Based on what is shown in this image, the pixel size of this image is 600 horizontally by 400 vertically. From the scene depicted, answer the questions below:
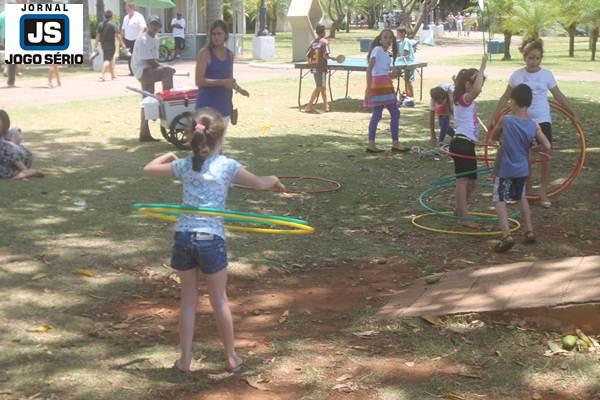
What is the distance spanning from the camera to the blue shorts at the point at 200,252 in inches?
200

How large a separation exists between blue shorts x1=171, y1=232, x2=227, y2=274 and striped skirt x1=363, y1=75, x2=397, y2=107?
27.6 ft

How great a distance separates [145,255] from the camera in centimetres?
777

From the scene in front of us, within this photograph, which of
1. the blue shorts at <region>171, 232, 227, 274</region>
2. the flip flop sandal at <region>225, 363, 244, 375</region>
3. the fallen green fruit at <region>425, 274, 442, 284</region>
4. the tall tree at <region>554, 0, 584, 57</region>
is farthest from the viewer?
the tall tree at <region>554, 0, 584, 57</region>

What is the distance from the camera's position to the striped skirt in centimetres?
1322

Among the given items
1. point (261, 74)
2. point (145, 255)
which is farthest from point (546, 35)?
point (145, 255)

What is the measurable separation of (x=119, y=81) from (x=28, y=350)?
20482mm

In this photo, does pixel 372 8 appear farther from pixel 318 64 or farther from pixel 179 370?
pixel 179 370

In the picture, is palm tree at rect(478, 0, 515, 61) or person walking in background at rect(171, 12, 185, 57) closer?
person walking in background at rect(171, 12, 185, 57)

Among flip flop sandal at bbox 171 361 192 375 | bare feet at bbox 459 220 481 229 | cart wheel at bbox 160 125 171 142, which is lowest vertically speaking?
flip flop sandal at bbox 171 361 192 375

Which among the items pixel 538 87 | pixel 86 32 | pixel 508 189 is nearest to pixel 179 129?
pixel 538 87

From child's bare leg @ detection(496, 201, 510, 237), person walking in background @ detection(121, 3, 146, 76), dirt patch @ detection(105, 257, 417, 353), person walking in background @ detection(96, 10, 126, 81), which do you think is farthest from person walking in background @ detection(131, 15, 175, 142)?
person walking in background @ detection(121, 3, 146, 76)

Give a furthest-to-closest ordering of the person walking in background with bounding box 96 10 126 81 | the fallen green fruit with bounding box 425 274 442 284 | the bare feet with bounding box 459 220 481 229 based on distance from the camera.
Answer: the person walking in background with bounding box 96 10 126 81
the bare feet with bounding box 459 220 481 229
the fallen green fruit with bounding box 425 274 442 284

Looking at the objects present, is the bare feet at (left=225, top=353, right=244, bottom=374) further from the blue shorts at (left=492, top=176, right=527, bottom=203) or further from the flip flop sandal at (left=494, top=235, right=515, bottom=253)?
the blue shorts at (left=492, top=176, right=527, bottom=203)
